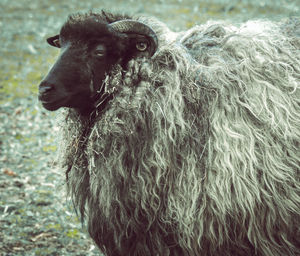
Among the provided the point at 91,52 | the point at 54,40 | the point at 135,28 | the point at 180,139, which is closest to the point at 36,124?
the point at 54,40

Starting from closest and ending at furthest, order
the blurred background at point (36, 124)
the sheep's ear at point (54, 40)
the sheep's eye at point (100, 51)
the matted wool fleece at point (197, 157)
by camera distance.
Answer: the matted wool fleece at point (197, 157), the sheep's eye at point (100, 51), the sheep's ear at point (54, 40), the blurred background at point (36, 124)

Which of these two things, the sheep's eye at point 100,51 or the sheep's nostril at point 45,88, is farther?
the sheep's eye at point 100,51

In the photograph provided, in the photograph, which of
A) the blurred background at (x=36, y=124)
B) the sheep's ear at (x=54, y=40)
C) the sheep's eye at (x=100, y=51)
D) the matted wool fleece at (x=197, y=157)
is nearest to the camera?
the matted wool fleece at (x=197, y=157)

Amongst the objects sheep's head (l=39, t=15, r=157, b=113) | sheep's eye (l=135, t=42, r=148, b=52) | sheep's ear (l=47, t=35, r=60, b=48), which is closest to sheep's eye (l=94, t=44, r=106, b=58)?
sheep's head (l=39, t=15, r=157, b=113)

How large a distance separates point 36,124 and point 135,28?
4.30 meters

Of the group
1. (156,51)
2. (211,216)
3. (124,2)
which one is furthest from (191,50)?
(124,2)

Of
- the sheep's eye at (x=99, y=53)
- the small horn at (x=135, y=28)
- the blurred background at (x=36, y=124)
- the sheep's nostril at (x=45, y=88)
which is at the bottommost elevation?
the blurred background at (x=36, y=124)

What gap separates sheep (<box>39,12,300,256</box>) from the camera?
3240 mm

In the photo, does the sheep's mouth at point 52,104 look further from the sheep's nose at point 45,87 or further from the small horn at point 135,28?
the small horn at point 135,28

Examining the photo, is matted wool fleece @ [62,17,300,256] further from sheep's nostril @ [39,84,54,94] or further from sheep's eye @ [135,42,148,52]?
sheep's nostril @ [39,84,54,94]

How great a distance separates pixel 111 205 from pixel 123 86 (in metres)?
0.87

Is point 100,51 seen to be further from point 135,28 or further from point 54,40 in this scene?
point 54,40

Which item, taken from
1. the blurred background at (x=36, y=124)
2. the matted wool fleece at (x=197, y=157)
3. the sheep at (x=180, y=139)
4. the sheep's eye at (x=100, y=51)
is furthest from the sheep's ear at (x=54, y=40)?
the matted wool fleece at (x=197, y=157)

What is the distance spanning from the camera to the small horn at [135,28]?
3402 mm
